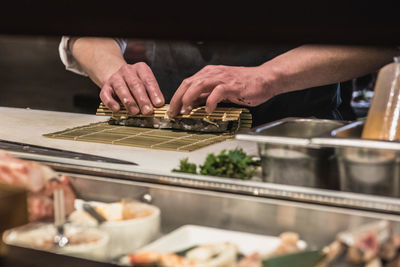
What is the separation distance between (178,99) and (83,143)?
41cm

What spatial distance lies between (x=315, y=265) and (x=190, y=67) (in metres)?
2.08

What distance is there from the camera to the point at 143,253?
0.99 meters

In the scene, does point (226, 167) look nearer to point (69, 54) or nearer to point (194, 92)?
point (194, 92)

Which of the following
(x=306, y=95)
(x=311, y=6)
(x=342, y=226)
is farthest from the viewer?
(x=306, y=95)

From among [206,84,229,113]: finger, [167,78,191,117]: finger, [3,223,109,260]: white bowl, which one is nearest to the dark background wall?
[167,78,191,117]: finger

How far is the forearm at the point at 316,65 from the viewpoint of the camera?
2250 millimetres

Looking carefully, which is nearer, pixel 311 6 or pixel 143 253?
pixel 311 6

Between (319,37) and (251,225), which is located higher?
(319,37)

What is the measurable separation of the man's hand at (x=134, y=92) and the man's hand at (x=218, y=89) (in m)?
0.12

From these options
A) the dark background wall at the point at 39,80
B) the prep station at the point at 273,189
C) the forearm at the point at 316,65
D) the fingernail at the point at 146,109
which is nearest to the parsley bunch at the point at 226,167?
the prep station at the point at 273,189

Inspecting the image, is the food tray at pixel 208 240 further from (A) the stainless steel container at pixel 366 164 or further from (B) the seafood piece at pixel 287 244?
(A) the stainless steel container at pixel 366 164

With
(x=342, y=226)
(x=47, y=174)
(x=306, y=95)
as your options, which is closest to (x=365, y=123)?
(x=342, y=226)

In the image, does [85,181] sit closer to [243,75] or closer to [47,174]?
[47,174]

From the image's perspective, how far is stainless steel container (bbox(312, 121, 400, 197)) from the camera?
3.38 feet
